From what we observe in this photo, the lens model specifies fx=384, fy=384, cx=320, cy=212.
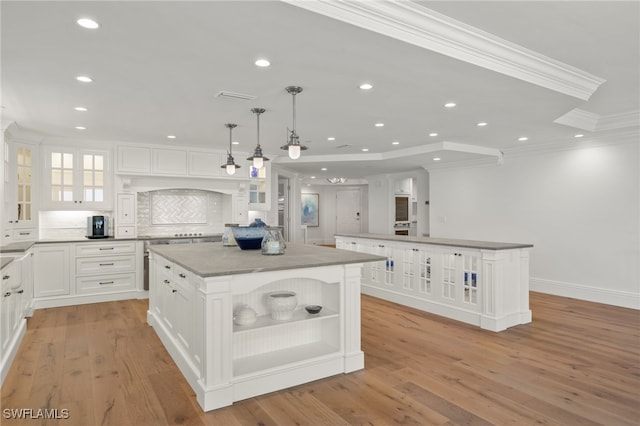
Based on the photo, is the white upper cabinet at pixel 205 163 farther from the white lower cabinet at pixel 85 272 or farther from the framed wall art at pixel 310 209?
the framed wall art at pixel 310 209

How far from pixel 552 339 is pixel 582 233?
2617 mm

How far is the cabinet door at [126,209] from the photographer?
5879mm

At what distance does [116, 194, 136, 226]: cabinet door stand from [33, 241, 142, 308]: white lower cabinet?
0.37m

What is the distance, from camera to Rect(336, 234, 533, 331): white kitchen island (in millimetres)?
4211

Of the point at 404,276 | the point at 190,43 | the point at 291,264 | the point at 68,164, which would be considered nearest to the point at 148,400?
the point at 291,264

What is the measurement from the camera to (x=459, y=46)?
2686 mm

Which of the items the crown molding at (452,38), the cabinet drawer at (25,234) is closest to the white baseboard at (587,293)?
the crown molding at (452,38)

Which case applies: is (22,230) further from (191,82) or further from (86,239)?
(191,82)

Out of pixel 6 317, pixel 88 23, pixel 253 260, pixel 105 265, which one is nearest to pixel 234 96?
pixel 88 23

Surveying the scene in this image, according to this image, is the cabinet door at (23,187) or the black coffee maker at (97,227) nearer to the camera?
the cabinet door at (23,187)

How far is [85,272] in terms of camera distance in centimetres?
548

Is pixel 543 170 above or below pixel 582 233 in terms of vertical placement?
above

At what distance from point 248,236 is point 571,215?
504 centimetres

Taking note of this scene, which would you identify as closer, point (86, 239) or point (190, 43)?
point (190, 43)
